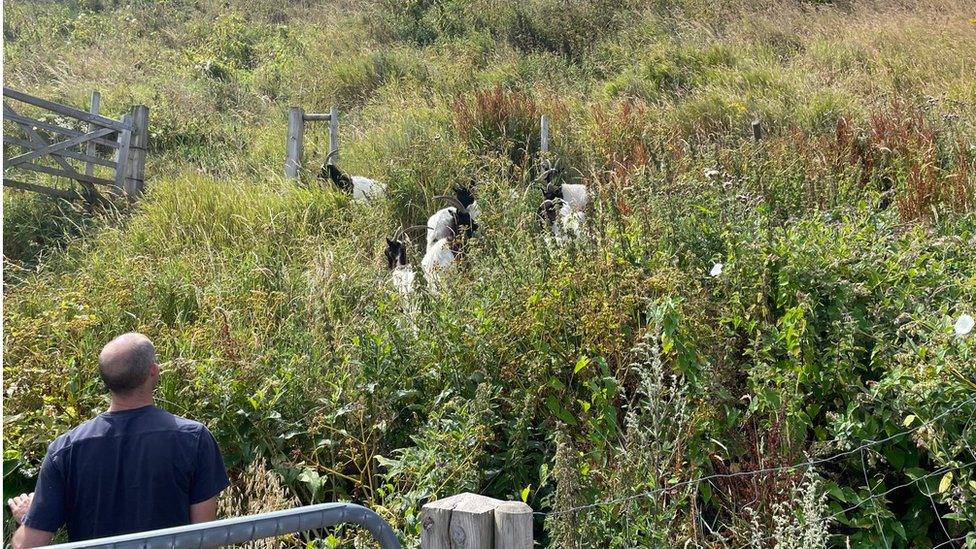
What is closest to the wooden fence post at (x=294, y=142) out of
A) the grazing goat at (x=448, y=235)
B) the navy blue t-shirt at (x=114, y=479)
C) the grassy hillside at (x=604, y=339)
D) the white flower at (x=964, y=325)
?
the grassy hillside at (x=604, y=339)

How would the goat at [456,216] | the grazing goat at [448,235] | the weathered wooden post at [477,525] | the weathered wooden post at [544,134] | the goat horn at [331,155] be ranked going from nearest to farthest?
1. the weathered wooden post at [477,525]
2. the grazing goat at [448,235]
3. the goat at [456,216]
4. the weathered wooden post at [544,134]
5. the goat horn at [331,155]

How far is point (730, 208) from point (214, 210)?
231 inches

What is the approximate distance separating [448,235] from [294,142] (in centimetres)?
446

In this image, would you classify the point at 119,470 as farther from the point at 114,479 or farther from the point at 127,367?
the point at 127,367

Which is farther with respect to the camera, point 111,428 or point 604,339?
point 604,339

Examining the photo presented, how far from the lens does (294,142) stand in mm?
11141

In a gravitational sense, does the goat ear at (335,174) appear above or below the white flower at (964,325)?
below

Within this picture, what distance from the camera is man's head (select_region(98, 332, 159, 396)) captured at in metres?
3.21

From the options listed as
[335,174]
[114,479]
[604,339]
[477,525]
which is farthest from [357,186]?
[477,525]

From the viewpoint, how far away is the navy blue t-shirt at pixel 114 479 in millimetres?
3178

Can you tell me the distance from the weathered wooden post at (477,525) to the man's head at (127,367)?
1341mm

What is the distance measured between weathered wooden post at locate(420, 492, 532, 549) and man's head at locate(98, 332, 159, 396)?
1.34 m

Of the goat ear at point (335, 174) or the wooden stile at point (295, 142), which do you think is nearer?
the goat ear at point (335, 174)

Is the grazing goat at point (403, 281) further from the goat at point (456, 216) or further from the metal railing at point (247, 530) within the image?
the metal railing at point (247, 530)
